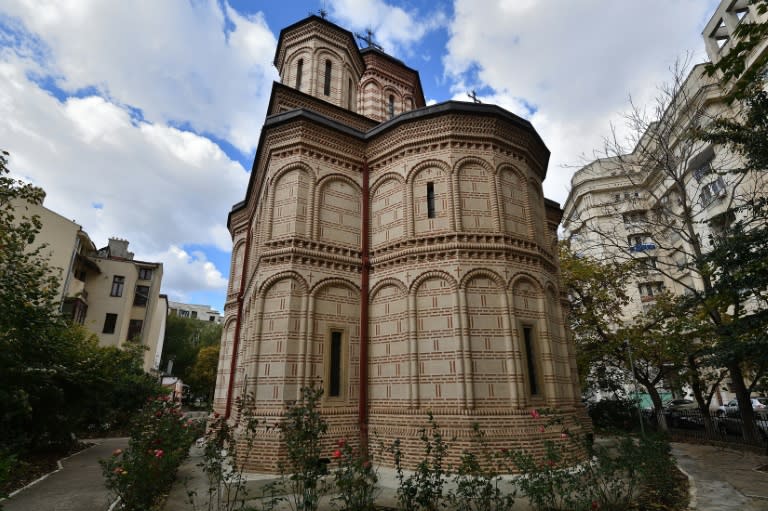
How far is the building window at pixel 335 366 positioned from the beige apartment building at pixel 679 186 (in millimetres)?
10805

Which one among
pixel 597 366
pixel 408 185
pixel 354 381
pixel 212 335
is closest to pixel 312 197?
pixel 408 185

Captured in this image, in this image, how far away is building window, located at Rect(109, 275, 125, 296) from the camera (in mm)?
28844

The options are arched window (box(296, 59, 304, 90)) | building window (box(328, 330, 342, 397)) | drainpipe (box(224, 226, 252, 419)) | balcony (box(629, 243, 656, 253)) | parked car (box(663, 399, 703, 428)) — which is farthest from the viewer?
parked car (box(663, 399, 703, 428))

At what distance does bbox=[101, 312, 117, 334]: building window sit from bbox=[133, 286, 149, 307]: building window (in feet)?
5.67

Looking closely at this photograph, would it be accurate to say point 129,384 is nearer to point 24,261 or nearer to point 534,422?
point 24,261

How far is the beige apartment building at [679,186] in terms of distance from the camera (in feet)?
47.8

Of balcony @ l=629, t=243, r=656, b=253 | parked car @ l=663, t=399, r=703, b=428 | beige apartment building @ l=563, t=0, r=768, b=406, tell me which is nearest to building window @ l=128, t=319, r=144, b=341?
beige apartment building @ l=563, t=0, r=768, b=406

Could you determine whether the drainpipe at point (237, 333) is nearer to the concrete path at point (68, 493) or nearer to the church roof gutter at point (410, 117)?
the concrete path at point (68, 493)

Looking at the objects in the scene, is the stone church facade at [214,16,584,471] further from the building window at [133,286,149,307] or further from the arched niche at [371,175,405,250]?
the building window at [133,286,149,307]

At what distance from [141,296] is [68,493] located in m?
24.7

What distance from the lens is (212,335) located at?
155 ft

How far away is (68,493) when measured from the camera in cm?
823

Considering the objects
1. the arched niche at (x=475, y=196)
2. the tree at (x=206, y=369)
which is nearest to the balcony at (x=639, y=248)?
the arched niche at (x=475, y=196)

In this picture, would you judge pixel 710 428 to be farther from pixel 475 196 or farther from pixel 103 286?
pixel 103 286
